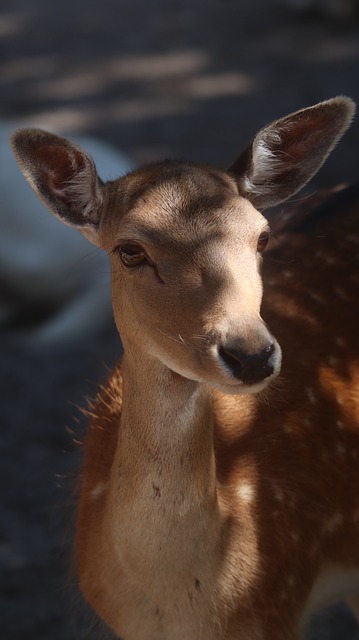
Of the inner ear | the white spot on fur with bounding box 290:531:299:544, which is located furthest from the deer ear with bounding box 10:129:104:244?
the white spot on fur with bounding box 290:531:299:544

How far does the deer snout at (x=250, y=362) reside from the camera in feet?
8.23

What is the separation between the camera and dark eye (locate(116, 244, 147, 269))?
281cm

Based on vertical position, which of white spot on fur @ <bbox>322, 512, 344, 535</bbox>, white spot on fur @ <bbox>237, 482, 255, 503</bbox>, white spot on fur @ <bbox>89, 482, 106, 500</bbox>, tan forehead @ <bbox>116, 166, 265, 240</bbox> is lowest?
white spot on fur @ <bbox>322, 512, 344, 535</bbox>

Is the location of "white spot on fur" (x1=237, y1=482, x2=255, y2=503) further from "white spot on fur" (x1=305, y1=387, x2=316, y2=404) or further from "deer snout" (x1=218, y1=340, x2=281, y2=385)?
"deer snout" (x1=218, y1=340, x2=281, y2=385)

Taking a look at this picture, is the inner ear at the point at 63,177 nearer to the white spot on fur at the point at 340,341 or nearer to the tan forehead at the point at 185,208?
the tan forehead at the point at 185,208

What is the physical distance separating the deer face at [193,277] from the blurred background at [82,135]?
52.6 inches

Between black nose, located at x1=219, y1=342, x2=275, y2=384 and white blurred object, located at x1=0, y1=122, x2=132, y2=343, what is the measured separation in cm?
368

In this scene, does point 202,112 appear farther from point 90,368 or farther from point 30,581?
point 30,581

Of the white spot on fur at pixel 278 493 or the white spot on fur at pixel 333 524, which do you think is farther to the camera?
the white spot on fur at pixel 333 524

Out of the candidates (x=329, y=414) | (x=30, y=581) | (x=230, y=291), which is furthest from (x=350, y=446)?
(x=30, y=581)

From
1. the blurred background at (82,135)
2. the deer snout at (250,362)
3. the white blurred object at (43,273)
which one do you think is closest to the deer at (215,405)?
the deer snout at (250,362)

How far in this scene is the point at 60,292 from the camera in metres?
6.31

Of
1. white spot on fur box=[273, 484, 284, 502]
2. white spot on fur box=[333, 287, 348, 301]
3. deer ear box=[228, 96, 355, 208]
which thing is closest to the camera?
deer ear box=[228, 96, 355, 208]

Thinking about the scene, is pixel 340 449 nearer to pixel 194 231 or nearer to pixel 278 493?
pixel 278 493
